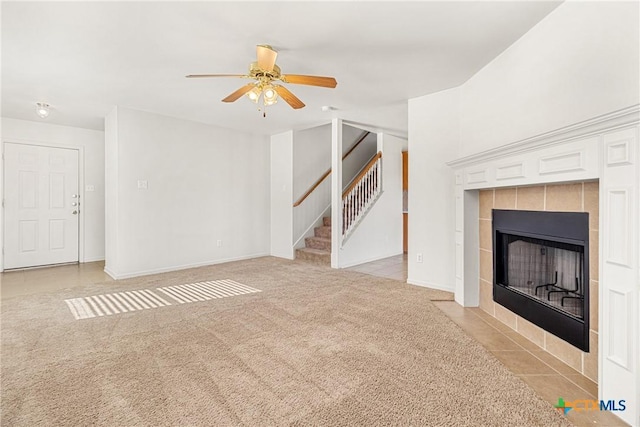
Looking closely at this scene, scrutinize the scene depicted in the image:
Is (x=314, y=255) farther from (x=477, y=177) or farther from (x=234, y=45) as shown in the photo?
(x=234, y=45)

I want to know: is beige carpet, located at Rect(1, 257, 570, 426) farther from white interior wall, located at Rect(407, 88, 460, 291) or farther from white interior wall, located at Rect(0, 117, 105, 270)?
white interior wall, located at Rect(0, 117, 105, 270)

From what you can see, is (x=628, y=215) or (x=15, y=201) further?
(x=15, y=201)

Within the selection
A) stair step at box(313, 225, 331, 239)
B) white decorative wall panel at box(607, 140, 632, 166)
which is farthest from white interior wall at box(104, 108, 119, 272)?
white decorative wall panel at box(607, 140, 632, 166)

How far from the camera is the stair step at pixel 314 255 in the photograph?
5.43 m

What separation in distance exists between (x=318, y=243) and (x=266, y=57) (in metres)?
4.06

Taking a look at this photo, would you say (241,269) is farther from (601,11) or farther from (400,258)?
(601,11)

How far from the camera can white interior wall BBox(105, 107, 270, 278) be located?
4555 mm

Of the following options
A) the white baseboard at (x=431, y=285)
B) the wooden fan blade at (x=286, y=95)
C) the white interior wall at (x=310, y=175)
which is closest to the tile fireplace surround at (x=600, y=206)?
the white baseboard at (x=431, y=285)

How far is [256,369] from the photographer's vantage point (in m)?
1.99

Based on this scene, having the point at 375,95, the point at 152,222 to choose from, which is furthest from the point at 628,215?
the point at 152,222

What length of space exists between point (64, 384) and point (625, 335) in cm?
311

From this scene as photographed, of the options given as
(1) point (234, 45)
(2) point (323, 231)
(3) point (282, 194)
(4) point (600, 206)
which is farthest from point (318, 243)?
(4) point (600, 206)

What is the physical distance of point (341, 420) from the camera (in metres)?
1.52

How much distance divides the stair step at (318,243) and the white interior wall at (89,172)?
3.97 m
